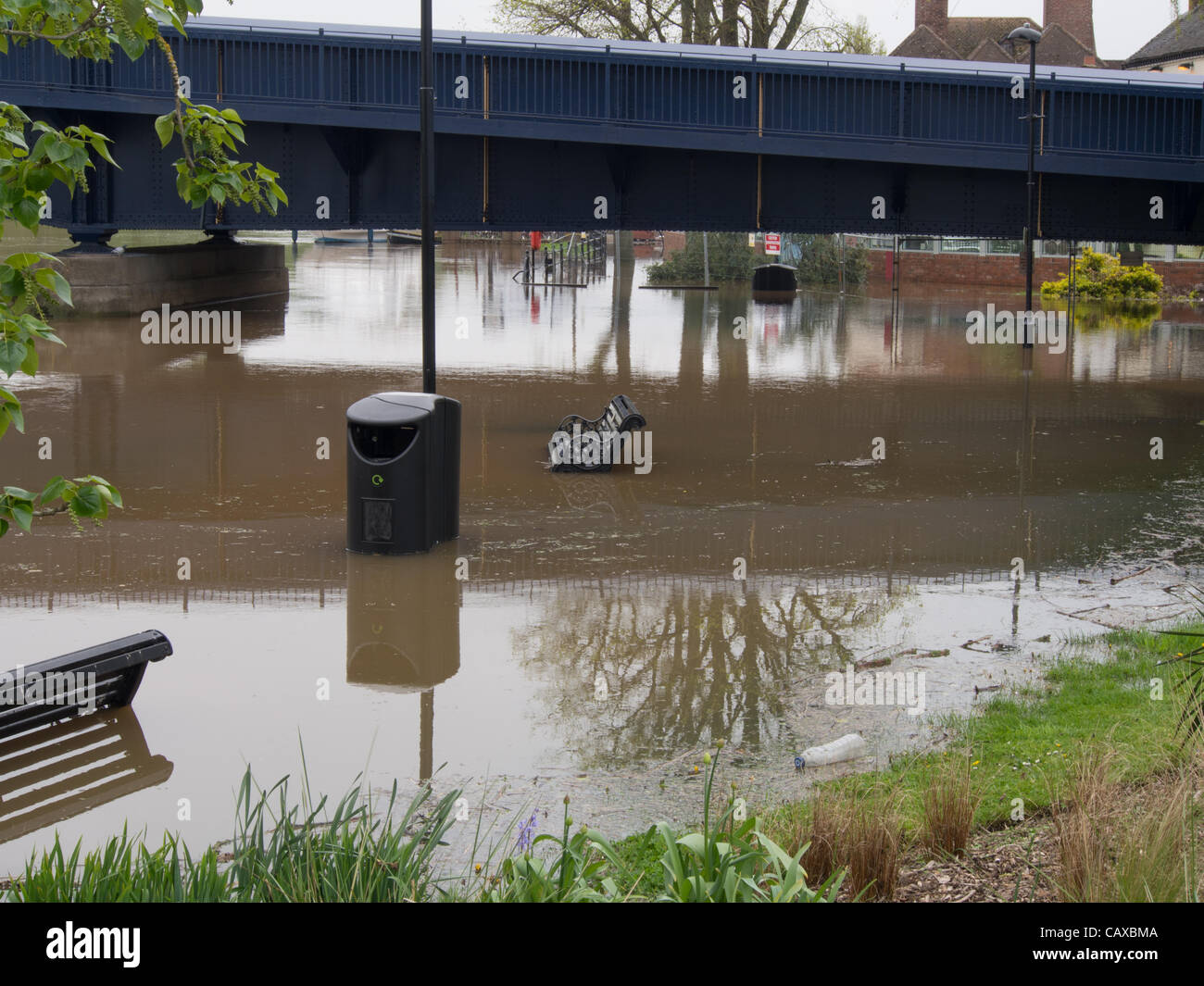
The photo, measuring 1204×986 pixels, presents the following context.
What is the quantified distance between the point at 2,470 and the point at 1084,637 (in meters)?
10.7

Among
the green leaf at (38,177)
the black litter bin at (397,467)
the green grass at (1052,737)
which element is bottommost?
the green grass at (1052,737)

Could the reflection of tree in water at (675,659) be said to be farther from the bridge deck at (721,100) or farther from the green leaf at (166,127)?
the bridge deck at (721,100)

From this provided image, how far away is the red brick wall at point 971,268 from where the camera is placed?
1801 inches

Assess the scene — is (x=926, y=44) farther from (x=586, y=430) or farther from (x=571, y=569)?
(x=571, y=569)

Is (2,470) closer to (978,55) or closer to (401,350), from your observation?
(401,350)

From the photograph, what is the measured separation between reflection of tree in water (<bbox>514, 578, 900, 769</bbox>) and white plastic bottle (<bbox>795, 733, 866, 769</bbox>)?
1.16 ft

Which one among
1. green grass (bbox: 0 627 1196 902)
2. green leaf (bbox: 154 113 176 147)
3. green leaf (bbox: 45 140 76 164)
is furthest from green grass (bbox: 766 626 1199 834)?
green leaf (bbox: 45 140 76 164)

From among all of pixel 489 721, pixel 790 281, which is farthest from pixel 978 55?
pixel 489 721

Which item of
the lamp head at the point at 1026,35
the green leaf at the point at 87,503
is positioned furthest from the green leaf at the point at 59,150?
the lamp head at the point at 1026,35

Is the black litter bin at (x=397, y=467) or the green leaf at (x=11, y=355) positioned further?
the black litter bin at (x=397, y=467)

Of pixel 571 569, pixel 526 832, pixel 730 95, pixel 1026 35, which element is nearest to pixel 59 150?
pixel 526 832

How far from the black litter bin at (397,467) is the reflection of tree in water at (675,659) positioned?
1.52 meters

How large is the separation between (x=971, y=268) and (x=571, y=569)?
3980 cm

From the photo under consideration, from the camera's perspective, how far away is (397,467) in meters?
10.8
